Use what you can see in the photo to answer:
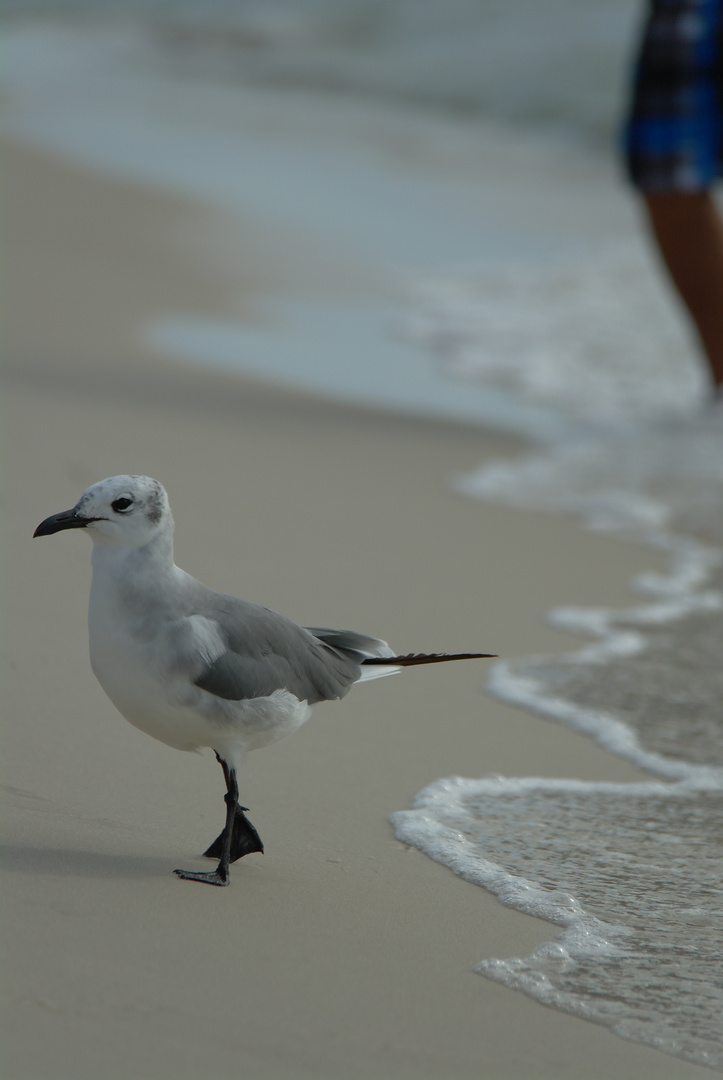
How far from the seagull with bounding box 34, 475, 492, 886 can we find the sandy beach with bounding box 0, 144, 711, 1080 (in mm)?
195

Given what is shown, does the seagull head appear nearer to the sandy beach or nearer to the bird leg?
the bird leg

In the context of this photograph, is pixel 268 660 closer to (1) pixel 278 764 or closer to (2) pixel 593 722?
(1) pixel 278 764

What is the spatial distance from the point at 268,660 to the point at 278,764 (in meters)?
0.54

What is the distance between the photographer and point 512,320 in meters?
→ 7.54

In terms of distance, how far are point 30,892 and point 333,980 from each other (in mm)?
474

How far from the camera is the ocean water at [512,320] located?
97.3 inches

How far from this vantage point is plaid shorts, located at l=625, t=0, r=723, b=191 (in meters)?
5.66

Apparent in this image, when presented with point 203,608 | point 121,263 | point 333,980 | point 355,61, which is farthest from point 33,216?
point 355,61

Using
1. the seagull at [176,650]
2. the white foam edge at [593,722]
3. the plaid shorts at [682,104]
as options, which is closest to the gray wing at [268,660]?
the seagull at [176,650]

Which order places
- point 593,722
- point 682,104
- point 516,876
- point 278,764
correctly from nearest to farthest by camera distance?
point 516,876 → point 278,764 → point 593,722 → point 682,104

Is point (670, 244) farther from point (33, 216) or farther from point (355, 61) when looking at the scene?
point (355, 61)

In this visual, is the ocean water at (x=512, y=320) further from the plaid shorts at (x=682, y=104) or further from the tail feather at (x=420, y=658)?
the plaid shorts at (x=682, y=104)

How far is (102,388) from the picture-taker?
5.15 meters

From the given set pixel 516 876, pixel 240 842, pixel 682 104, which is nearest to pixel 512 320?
pixel 682 104
